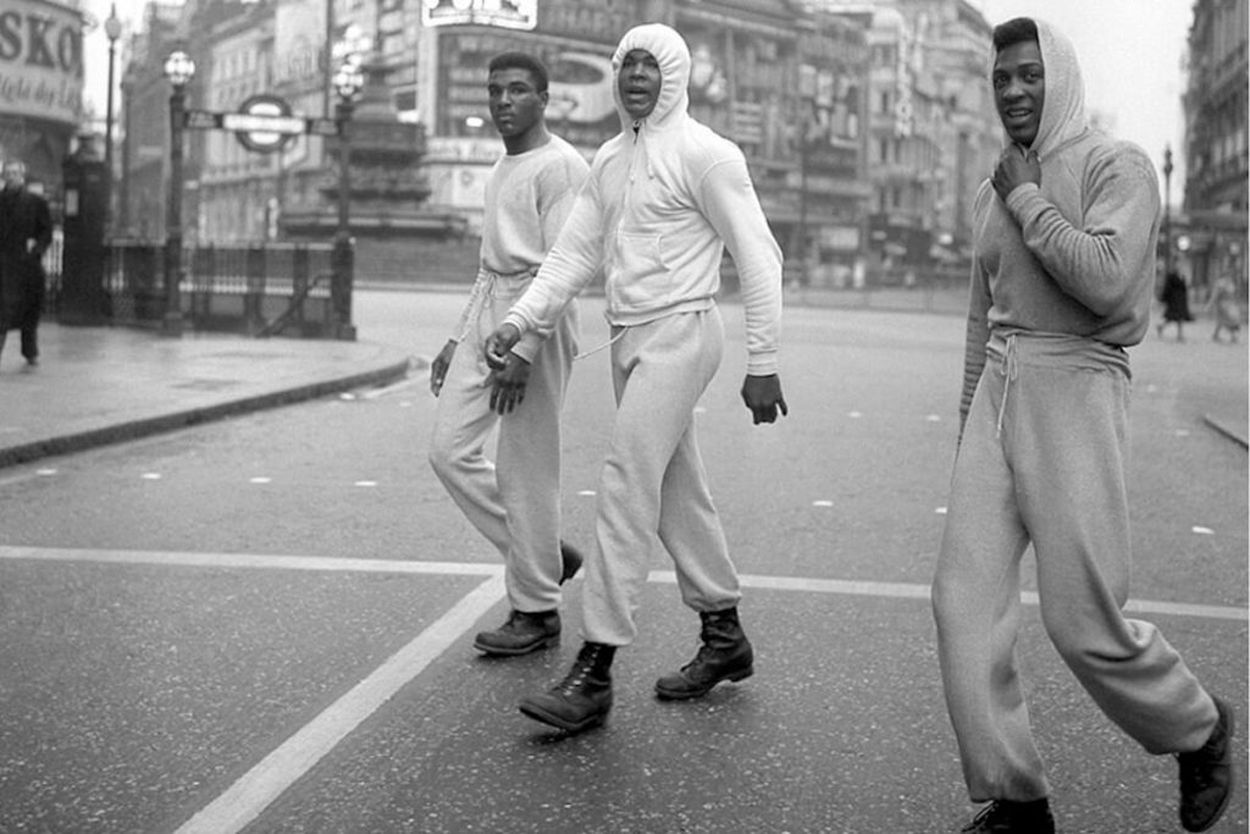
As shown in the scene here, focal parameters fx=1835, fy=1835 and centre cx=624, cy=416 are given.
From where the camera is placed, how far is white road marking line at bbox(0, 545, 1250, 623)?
6898 mm

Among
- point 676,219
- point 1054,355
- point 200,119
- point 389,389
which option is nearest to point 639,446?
point 676,219

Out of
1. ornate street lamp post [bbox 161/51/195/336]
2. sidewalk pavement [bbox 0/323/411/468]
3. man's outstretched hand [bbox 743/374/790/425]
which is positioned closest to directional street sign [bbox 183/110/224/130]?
ornate street lamp post [bbox 161/51/195/336]

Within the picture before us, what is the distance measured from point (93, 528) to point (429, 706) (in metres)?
3.62

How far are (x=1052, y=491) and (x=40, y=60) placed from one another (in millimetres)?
36080

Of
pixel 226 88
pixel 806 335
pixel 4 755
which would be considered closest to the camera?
pixel 4 755

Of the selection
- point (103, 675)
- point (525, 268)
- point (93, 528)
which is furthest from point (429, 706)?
point (93, 528)

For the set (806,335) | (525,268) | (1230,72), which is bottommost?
(806,335)

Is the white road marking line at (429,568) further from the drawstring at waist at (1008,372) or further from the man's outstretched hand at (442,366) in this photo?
the drawstring at waist at (1008,372)

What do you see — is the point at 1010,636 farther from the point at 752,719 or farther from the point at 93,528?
the point at 93,528

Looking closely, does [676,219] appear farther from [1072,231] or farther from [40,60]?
[40,60]

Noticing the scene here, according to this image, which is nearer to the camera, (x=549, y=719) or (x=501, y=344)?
(x=549, y=719)

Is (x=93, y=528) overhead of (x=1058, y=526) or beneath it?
beneath

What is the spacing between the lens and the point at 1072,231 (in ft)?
11.9

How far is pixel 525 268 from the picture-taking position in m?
5.75
